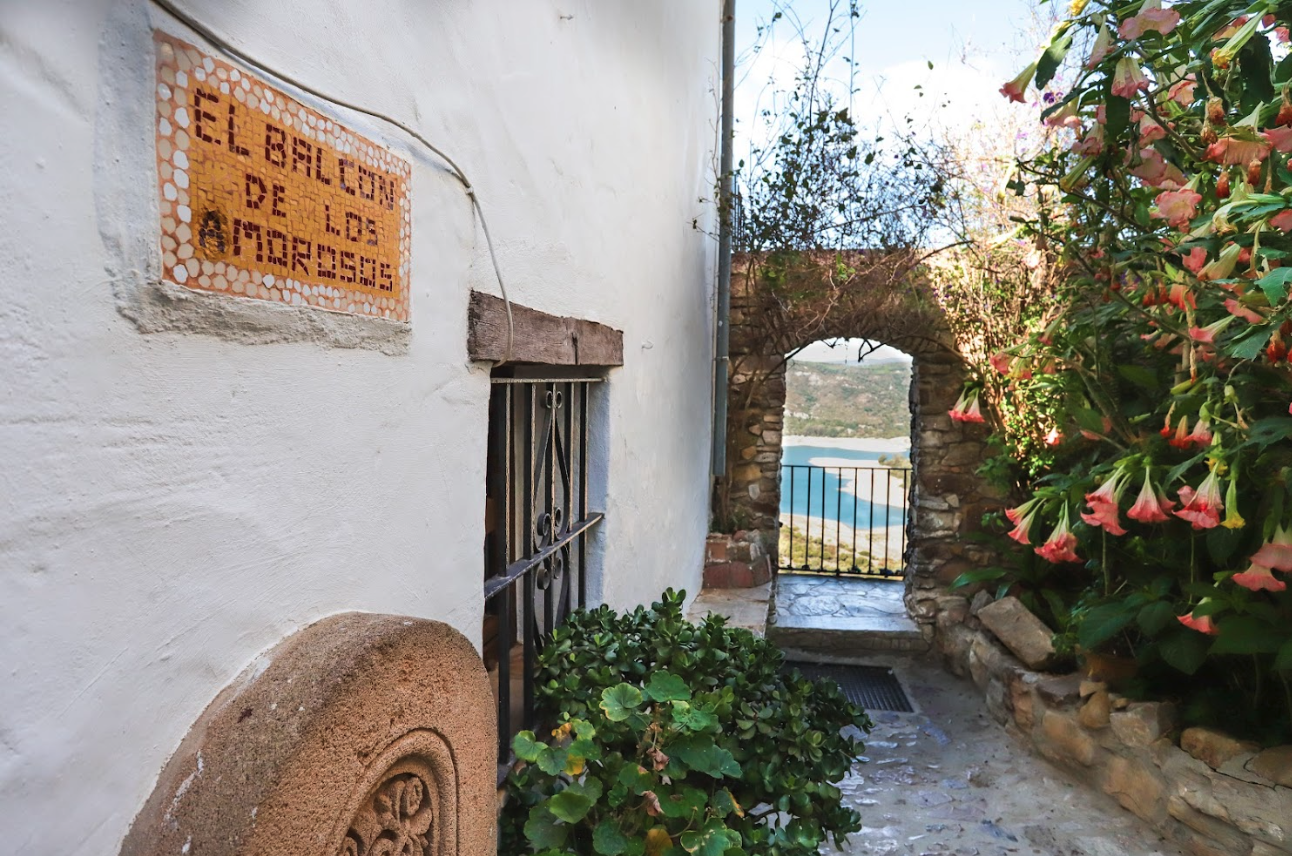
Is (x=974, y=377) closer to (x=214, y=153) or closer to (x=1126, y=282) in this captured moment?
(x=1126, y=282)

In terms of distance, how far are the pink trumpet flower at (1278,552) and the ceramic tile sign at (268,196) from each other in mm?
2794

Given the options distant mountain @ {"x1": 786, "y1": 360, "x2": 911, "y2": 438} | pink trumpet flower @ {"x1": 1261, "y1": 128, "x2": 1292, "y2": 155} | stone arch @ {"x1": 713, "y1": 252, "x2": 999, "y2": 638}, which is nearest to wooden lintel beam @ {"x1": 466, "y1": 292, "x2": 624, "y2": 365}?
pink trumpet flower @ {"x1": 1261, "y1": 128, "x2": 1292, "y2": 155}

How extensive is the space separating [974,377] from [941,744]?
235cm

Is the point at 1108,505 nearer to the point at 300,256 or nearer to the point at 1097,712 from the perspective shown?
the point at 1097,712

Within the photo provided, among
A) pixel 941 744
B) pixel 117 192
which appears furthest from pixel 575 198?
pixel 941 744

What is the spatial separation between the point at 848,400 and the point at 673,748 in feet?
50.7

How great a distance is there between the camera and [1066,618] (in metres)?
4.49

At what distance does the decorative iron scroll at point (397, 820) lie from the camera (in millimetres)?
1084

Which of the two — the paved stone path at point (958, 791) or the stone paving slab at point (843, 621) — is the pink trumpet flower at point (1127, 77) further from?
the stone paving slab at point (843, 621)

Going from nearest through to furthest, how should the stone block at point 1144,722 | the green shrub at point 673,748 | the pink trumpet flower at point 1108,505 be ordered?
the green shrub at point 673,748 → the pink trumpet flower at point 1108,505 → the stone block at point 1144,722

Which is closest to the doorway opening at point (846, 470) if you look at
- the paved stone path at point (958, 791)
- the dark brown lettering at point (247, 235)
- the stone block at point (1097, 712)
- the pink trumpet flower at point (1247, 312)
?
the paved stone path at point (958, 791)

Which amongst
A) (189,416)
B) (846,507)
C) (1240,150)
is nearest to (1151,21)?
(1240,150)

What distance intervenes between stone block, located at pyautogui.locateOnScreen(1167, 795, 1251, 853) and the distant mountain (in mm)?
11682

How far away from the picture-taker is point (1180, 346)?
340cm
